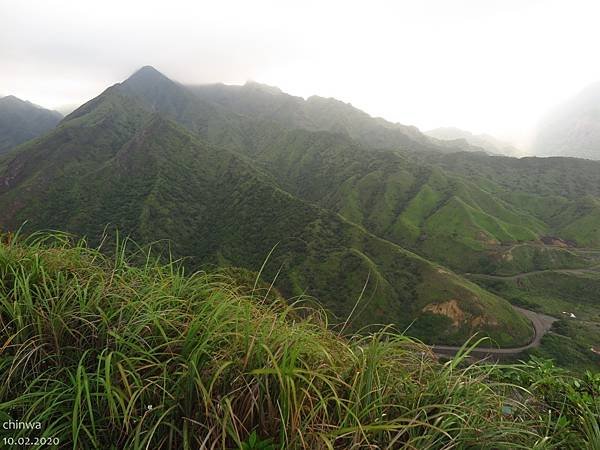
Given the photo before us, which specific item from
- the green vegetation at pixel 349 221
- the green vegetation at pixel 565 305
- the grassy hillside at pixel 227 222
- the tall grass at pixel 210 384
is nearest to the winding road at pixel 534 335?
the green vegetation at pixel 565 305

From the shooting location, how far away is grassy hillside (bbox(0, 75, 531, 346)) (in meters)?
84.6

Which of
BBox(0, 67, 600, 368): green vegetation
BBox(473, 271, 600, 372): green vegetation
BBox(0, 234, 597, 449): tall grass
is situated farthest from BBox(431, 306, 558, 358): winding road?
BBox(0, 234, 597, 449): tall grass

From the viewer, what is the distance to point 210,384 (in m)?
2.15

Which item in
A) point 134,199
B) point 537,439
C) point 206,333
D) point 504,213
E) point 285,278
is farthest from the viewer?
point 504,213

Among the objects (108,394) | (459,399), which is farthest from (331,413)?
(108,394)

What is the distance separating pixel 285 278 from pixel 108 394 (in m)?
92.3

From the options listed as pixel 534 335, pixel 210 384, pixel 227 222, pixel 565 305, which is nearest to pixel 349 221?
pixel 227 222

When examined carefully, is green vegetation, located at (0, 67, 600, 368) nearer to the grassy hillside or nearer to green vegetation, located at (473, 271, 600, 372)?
the grassy hillside

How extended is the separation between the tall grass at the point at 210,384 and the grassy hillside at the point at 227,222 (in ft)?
144

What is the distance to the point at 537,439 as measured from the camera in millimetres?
2365

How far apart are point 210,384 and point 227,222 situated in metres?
129

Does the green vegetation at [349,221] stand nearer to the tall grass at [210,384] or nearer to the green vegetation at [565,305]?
the green vegetation at [565,305]

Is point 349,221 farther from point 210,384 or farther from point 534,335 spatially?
point 210,384

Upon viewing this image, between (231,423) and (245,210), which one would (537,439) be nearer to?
(231,423)
